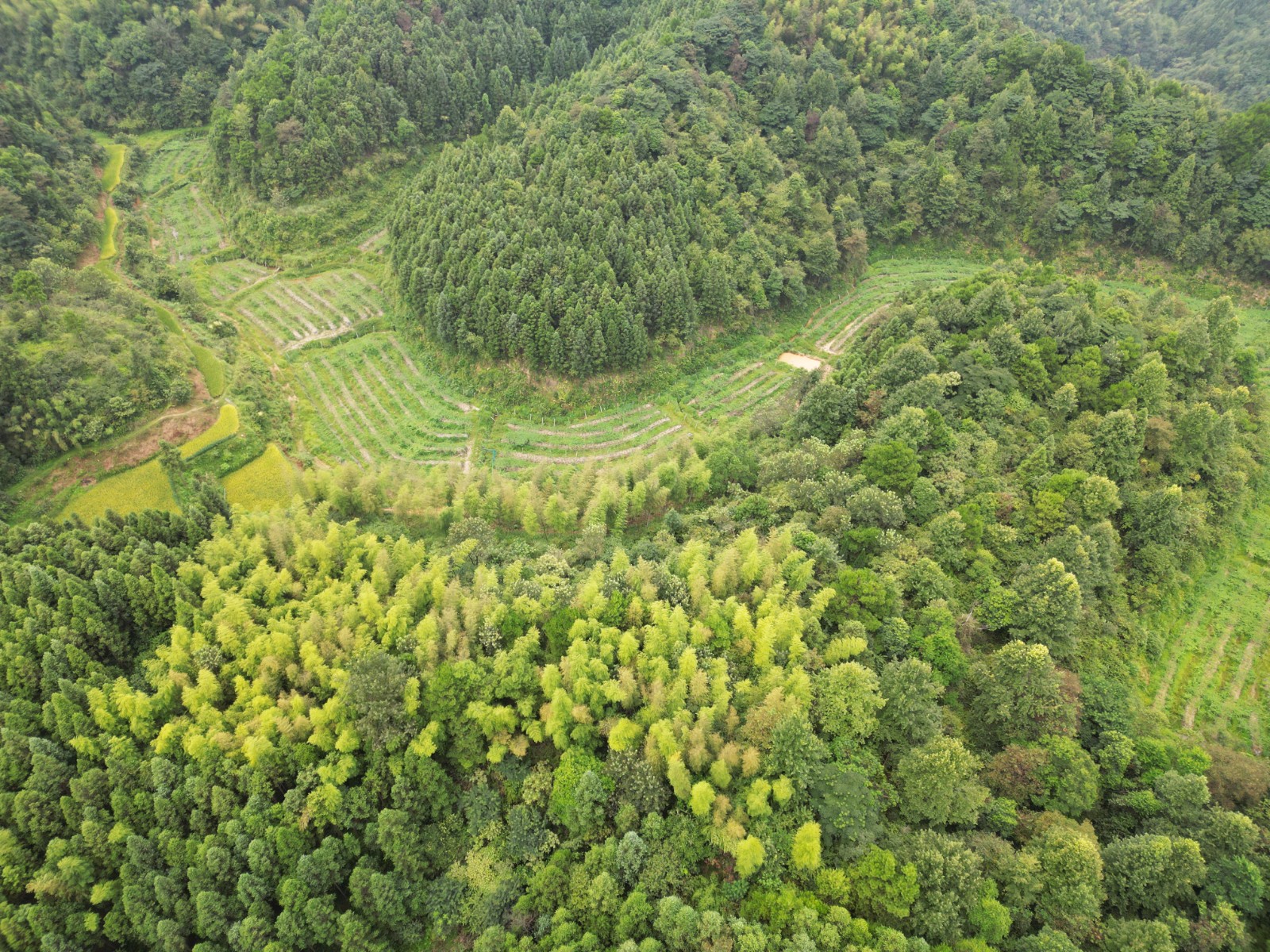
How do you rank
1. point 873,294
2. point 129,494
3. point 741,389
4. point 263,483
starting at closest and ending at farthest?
point 129,494, point 263,483, point 741,389, point 873,294

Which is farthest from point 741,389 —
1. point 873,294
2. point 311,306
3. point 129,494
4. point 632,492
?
point 129,494

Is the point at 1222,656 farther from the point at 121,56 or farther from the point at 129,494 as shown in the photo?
the point at 121,56

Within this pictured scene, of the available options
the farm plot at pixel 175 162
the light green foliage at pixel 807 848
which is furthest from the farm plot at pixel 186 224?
the light green foliage at pixel 807 848

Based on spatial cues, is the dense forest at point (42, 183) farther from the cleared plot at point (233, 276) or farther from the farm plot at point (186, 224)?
the cleared plot at point (233, 276)

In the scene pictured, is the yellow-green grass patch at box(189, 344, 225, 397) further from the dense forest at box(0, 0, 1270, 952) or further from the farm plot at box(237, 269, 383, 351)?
the farm plot at box(237, 269, 383, 351)

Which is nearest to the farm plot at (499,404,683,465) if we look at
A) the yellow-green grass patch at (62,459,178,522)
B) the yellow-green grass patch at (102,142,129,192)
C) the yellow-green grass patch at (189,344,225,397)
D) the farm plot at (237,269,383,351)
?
the yellow-green grass patch at (189,344,225,397)
